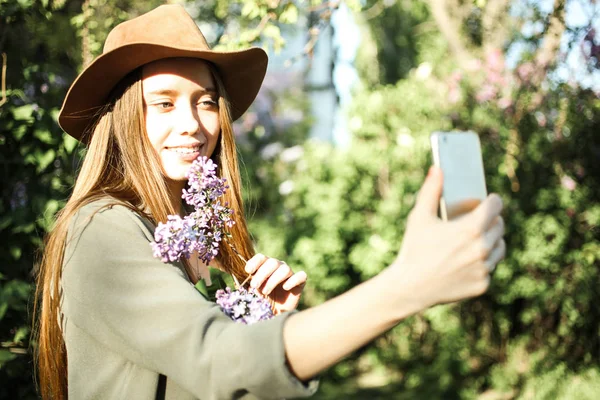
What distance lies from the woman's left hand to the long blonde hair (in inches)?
7.4

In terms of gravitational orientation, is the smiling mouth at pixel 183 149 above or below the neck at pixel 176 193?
above

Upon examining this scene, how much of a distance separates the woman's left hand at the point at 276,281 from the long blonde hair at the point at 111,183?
0.62ft

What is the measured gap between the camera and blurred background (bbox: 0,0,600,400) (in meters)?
3.12

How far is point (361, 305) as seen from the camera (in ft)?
3.37

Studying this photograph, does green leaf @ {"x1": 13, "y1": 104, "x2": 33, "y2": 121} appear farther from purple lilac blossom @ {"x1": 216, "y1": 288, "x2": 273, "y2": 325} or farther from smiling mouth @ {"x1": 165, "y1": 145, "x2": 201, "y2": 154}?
purple lilac blossom @ {"x1": 216, "y1": 288, "x2": 273, "y2": 325}

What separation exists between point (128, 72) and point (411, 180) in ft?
15.6

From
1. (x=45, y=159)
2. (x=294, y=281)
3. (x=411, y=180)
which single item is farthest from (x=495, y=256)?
(x=411, y=180)

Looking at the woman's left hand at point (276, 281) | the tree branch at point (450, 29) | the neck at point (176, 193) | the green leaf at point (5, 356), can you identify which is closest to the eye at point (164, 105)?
the neck at point (176, 193)

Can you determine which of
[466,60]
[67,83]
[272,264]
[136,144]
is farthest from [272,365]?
[466,60]

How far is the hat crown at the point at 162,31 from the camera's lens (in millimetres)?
1770

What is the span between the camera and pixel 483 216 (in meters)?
1.00

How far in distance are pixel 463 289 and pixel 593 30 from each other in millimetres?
3408

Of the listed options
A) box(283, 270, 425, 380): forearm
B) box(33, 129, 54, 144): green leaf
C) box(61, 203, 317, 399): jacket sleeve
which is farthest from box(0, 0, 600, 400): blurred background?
box(283, 270, 425, 380): forearm

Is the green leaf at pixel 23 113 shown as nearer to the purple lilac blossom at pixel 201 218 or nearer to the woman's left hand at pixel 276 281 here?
the purple lilac blossom at pixel 201 218
